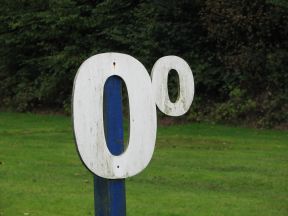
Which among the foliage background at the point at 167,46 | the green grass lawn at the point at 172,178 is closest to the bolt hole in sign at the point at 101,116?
the green grass lawn at the point at 172,178

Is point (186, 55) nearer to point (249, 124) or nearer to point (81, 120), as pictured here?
point (249, 124)

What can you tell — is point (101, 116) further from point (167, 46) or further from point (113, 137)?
point (167, 46)

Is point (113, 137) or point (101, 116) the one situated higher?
point (101, 116)

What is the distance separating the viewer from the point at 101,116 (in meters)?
5.39

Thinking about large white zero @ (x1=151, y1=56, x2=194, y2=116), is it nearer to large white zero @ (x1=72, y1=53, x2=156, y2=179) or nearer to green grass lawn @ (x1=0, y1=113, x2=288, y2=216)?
green grass lawn @ (x1=0, y1=113, x2=288, y2=216)

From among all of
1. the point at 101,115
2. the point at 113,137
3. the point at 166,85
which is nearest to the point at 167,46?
the point at 166,85

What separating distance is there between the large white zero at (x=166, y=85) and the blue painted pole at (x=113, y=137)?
7578 millimetres

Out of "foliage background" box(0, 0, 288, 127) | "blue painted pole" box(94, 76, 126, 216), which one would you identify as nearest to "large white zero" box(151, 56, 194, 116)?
"blue painted pole" box(94, 76, 126, 216)

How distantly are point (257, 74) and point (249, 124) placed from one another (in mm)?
1563

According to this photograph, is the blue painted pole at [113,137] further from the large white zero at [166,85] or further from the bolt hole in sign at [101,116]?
the large white zero at [166,85]

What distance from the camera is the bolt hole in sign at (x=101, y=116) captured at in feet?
17.3

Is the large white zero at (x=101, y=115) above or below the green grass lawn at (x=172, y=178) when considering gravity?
above

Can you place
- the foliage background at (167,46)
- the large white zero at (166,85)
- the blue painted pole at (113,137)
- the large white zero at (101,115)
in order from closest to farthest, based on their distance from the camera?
1. the large white zero at (101,115)
2. the blue painted pole at (113,137)
3. the large white zero at (166,85)
4. the foliage background at (167,46)

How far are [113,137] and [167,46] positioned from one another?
64.0 feet
